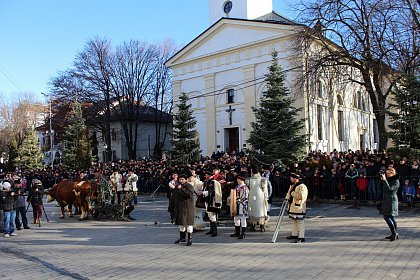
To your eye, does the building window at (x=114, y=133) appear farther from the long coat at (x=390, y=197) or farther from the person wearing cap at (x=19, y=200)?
the long coat at (x=390, y=197)

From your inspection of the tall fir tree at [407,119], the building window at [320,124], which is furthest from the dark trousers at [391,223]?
the building window at [320,124]

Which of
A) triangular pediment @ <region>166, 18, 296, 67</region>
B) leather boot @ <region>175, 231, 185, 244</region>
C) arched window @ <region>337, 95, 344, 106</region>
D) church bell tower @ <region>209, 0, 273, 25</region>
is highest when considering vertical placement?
church bell tower @ <region>209, 0, 273, 25</region>

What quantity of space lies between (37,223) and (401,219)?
12.4 metres

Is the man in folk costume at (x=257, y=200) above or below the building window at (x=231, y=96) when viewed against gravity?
below

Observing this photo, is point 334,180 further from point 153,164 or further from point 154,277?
point 153,164

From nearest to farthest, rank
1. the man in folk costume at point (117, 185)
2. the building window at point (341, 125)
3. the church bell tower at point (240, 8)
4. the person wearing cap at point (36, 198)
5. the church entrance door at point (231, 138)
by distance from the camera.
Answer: the person wearing cap at point (36, 198), the man in folk costume at point (117, 185), the church entrance door at point (231, 138), the building window at point (341, 125), the church bell tower at point (240, 8)

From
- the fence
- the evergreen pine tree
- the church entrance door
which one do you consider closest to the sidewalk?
the fence

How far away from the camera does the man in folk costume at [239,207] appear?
10.8m

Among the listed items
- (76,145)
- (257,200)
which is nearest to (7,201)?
(257,200)

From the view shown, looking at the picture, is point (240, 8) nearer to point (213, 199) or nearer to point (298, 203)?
point (213, 199)

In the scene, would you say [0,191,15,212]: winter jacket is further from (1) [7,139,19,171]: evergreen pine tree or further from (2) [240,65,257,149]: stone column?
(1) [7,139,19,171]: evergreen pine tree

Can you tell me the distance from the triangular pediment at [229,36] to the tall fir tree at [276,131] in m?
16.7

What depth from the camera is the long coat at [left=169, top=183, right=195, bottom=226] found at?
10070mm

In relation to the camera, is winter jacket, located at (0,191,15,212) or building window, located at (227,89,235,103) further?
building window, located at (227,89,235,103)
